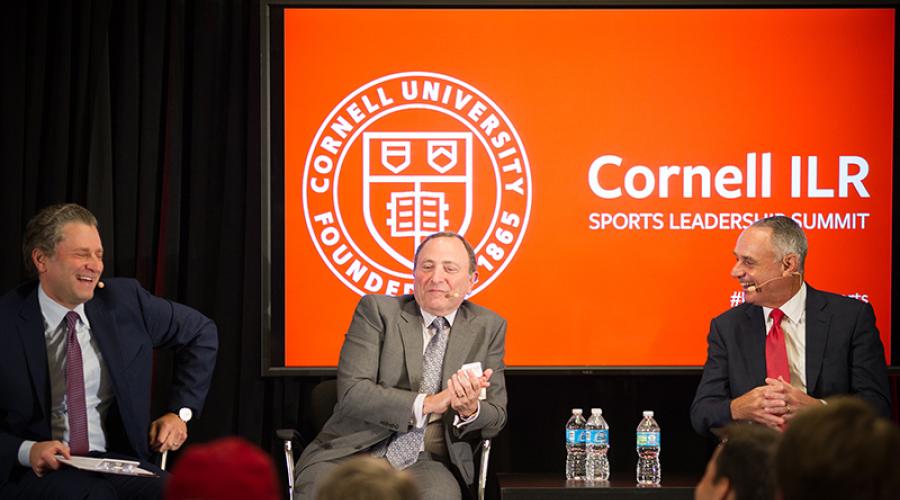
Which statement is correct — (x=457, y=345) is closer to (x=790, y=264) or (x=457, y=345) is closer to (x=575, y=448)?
(x=575, y=448)

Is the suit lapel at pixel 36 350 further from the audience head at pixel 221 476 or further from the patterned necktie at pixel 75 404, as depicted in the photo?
the audience head at pixel 221 476

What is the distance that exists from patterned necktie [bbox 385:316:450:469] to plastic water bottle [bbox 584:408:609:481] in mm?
806

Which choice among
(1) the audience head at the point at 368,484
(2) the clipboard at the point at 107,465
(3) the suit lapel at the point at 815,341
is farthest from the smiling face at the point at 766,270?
(1) the audience head at the point at 368,484

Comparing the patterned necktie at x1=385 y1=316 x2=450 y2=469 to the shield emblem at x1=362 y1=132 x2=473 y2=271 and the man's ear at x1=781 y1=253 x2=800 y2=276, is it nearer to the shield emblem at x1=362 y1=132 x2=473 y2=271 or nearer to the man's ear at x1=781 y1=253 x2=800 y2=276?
the shield emblem at x1=362 y1=132 x2=473 y2=271

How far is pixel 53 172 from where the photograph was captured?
5.03 m

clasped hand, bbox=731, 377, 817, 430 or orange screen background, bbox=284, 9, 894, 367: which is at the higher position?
orange screen background, bbox=284, 9, 894, 367

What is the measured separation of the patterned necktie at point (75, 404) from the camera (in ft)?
12.9

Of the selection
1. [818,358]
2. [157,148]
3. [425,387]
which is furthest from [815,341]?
[157,148]

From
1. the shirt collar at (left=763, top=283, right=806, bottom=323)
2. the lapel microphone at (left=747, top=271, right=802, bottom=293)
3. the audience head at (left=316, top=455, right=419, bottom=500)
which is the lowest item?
the audience head at (left=316, top=455, right=419, bottom=500)

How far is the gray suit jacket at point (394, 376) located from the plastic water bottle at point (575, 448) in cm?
60

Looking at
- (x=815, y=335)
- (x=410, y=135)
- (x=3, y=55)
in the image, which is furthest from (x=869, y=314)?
(x=3, y=55)

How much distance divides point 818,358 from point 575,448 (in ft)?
3.67

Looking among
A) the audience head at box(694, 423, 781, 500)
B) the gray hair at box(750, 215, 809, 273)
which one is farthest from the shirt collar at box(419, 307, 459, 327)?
the audience head at box(694, 423, 781, 500)

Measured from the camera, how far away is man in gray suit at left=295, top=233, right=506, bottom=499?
402 cm
